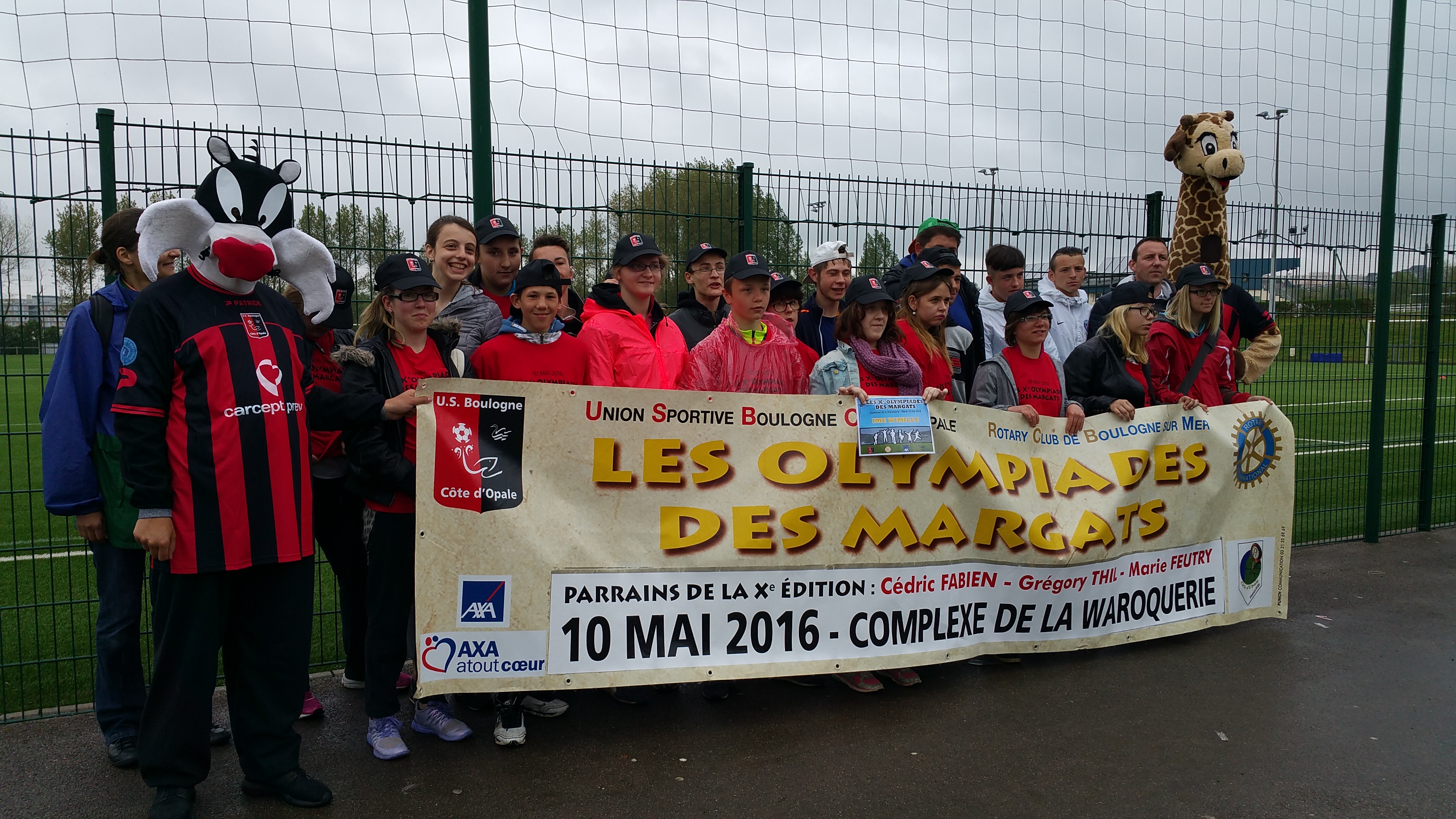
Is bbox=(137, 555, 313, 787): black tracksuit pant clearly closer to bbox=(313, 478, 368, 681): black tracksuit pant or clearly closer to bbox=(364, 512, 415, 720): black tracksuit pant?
bbox=(364, 512, 415, 720): black tracksuit pant

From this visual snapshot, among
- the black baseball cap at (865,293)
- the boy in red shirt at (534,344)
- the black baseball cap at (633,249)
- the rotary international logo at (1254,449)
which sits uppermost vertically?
the black baseball cap at (633,249)

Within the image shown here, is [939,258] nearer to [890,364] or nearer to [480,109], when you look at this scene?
[890,364]

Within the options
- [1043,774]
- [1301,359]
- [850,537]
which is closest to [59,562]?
[850,537]

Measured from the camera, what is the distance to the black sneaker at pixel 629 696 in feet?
14.8

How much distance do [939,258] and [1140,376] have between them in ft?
4.34

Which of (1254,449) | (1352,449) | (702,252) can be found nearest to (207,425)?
(702,252)

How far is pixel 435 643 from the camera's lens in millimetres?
3893

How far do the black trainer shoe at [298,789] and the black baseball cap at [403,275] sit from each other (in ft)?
6.02

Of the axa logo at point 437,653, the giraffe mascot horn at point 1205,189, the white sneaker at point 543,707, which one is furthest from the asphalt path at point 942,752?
the giraffe mascot horn at point 1205,189

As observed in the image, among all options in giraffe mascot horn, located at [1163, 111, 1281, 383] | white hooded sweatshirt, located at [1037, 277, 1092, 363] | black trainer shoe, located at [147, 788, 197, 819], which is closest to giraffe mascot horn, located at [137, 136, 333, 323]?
black trainer shoe, located at [147, 788, 197, 819]

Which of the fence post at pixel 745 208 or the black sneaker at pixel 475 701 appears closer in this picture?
the black sneaker at pixel 475 701

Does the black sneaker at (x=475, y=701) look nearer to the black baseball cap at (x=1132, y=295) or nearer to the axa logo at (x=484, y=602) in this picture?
the axa logo at (x=484, y=602)

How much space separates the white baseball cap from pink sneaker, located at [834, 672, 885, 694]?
2.22 meters

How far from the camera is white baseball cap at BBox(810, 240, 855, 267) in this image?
18.1 feet
